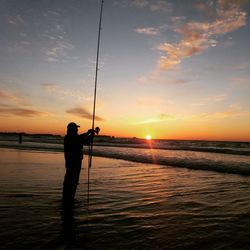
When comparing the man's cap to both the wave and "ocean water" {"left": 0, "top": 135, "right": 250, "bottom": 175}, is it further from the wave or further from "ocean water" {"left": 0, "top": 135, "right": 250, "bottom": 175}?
"ocean water" {"left": 0, "top": 135, "right": 250, "bottom": 175}

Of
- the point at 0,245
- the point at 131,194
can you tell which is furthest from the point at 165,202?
the point at 0,245

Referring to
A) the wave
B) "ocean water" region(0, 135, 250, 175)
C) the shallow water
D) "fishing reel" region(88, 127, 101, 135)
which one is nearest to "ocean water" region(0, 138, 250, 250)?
the shallow water

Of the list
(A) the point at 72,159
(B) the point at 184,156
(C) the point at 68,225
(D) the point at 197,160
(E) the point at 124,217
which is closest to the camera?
(C) the point at 68,225

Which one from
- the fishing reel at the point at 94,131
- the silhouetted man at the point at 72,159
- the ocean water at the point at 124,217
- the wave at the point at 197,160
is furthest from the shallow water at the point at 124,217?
the wave at the point at 197,160

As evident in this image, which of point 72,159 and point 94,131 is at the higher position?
point 94,131

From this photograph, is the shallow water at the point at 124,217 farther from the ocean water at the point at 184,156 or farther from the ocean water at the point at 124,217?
the ocean water at the point at 184,156

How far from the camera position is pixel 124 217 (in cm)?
605

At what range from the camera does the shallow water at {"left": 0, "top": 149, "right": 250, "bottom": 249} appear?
15.3 ft

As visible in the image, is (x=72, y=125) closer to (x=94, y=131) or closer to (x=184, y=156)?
(x=94, y=131)

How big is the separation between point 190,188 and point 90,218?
16.4 ft

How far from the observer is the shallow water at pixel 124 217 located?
4.66 meters

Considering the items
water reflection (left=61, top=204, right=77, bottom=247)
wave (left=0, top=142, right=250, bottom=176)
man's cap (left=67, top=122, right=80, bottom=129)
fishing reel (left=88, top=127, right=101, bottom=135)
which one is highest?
man's cap (left=67, top=122, right=80, bottom=129)

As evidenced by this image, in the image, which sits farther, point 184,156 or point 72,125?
point 184,156

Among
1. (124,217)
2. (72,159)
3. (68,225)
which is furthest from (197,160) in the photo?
(68,225)
